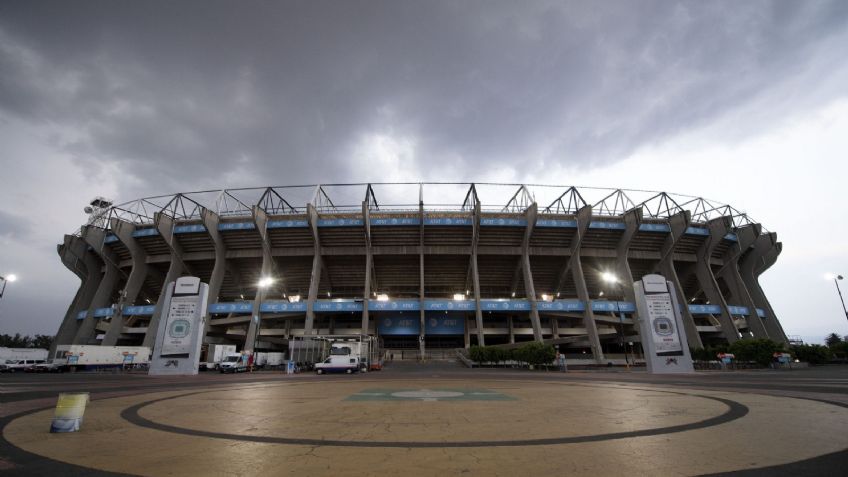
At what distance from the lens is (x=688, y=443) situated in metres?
5.64

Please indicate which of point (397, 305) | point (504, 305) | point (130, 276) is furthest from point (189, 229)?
point (504, 305)

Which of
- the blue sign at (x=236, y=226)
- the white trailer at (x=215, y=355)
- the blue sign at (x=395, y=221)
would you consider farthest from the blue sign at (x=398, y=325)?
the blue sign at (x=236, y=226)

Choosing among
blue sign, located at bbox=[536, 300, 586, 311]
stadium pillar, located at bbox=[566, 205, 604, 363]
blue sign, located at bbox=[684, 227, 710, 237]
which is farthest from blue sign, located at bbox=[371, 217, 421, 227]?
blue sign, located at bbox=[684, 227, 710, 237]

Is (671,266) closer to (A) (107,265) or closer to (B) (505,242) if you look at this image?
(B) (505,242)

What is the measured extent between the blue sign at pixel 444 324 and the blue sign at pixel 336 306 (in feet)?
54.4

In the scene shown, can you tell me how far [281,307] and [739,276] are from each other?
251ft

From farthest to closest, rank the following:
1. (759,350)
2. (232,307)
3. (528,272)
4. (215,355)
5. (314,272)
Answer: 1. (528,272)
2. (314,272)
3. (232,307)
4. (215,355)
5. (759,350)

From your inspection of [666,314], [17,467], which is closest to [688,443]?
[17,467]

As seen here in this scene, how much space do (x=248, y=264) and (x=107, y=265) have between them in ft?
77.1

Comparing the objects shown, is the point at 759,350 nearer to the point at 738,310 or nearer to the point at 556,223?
the point at 556,223

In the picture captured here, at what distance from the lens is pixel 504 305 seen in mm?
55125

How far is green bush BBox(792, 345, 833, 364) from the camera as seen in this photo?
4100 cm

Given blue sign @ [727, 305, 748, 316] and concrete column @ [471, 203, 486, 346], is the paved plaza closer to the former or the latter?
concrete column @ [471, 203, 486, 346]

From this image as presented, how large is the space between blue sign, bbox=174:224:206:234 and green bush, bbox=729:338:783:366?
6940 cm
